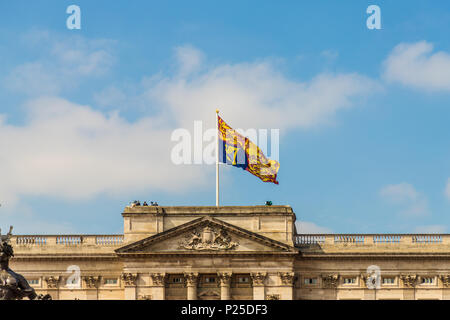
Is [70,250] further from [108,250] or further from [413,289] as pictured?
[413,289]

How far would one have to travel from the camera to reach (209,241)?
78.4 metres

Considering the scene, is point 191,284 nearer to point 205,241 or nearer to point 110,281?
point 205,241

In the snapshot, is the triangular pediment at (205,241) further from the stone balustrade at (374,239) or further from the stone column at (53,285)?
the stone column at (53,285)

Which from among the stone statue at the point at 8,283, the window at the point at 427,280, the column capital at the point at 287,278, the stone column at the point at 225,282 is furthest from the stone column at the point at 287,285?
the stone statue at the point at 8,283

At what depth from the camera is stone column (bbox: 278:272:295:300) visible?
7762 centimetres

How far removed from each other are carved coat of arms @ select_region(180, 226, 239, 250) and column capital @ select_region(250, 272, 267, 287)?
311cm

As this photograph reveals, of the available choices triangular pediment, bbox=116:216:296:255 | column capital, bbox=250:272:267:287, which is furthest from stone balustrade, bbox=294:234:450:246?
column capital, bbox=250:272:267:287

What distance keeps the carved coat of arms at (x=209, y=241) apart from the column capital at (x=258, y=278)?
311cm

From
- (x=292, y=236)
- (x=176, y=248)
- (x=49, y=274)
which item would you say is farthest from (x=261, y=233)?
(x=49, y=274)

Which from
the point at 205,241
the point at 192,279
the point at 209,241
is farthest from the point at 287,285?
the point at 192,279

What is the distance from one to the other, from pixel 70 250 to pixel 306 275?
2165cm

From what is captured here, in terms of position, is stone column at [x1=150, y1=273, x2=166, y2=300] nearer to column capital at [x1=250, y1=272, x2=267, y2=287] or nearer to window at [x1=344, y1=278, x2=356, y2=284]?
column capital at [x1=250, y1=272, x2=267, y2=287]

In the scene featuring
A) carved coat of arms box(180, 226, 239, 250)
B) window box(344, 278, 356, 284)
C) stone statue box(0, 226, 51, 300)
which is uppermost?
carved coat of arms box(180, 226, 239, 250)
